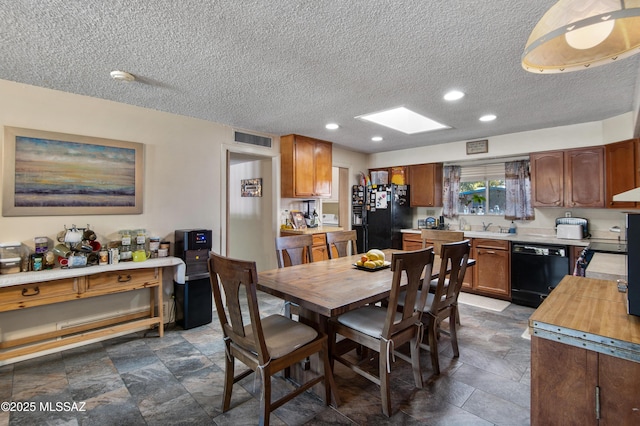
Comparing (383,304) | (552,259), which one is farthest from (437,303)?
(552,259)

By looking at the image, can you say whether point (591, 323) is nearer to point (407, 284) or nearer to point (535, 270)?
point (407, 284)

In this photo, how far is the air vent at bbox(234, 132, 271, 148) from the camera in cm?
409

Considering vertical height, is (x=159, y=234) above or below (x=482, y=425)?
above

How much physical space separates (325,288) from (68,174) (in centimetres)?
268

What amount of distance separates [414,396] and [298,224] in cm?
317

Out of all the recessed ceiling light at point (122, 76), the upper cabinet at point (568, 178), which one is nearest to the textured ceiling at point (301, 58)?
the recessed ceiling light at point (122, 76)

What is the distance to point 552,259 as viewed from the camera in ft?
12.2

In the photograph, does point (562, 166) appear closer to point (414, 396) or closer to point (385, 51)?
point (385, 51)

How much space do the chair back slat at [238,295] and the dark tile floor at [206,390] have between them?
1.74 ft

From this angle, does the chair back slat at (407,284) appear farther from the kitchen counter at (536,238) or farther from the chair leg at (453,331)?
the kitchen counter at (536,238)

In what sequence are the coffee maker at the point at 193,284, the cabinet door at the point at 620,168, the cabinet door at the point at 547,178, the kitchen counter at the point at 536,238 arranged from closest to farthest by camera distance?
the coffee maker at the point at 193,284, the cabinet door at the point at 620,168, the kitchen counter at the point at 536,238, the cabinet door at the point at 547,178

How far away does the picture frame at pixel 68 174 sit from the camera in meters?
2.54

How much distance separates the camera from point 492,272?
423 centimetres

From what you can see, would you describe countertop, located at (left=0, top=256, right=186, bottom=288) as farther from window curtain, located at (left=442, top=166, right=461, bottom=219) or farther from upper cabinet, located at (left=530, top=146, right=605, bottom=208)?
upper cabinet, located at (left=530, top=146, right=605, bottom=208)
